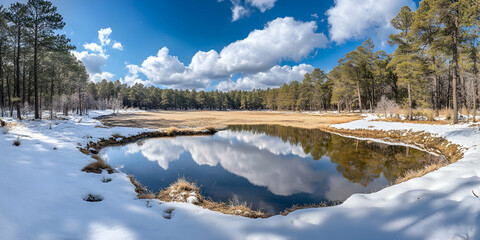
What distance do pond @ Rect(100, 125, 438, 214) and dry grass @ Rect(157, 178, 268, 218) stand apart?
0.74 m

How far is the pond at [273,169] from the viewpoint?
7664mm

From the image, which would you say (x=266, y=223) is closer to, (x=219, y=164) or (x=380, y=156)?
(x=219, y=164)

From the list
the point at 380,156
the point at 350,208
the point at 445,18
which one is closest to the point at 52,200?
the point at 350,208

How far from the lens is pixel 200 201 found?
636cm

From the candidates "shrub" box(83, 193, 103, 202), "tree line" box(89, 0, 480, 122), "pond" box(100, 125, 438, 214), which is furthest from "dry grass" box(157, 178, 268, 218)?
"tree line" box(89, 0, 480, 122)

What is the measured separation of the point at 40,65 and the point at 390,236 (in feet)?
131

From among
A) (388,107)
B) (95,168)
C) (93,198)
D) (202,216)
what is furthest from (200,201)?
(388,107)

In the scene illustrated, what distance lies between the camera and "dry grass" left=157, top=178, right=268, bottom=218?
5.56 m

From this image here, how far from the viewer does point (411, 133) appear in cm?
1692

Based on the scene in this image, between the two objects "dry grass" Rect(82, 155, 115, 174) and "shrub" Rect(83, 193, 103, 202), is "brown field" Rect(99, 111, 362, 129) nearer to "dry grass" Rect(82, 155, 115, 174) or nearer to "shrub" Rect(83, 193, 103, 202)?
"dry grass" Rect(82, 155, 115, 174)

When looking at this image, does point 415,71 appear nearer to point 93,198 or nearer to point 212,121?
point 93,198

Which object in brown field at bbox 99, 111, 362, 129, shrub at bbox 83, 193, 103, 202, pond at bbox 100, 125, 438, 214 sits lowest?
pond at bbox 100, 125, 438, 214

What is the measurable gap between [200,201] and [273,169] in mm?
5445

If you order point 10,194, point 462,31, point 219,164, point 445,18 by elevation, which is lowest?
point 219,164
